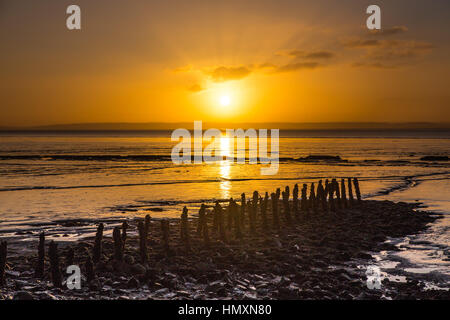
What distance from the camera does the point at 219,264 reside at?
48.3ft

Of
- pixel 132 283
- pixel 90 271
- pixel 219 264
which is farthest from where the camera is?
pixel 219 264

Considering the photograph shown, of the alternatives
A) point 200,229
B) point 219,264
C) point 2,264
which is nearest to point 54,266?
point 2,264

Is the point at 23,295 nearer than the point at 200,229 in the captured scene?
Yes

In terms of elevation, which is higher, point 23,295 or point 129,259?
point 129,259

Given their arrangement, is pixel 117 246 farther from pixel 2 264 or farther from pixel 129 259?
pixel 2 264

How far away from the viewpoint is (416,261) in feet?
51.7

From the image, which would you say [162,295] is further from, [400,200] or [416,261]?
[400,200]

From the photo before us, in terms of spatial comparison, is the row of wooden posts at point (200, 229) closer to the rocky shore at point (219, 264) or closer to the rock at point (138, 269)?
the rocky shore at point (219, 264)

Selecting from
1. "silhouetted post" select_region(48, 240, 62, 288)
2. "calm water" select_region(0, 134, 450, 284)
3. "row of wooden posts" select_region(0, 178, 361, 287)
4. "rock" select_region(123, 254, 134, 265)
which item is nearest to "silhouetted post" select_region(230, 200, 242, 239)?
"row of wooden posts" select_region(0, 178, 361, 287)

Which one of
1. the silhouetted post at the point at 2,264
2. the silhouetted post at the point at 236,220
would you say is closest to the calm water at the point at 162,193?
the silhouetted post at the point at 236,220

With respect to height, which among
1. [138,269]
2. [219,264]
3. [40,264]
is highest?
[40,264]

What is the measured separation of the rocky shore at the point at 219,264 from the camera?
12.4 meters

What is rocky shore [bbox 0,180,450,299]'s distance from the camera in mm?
12383
